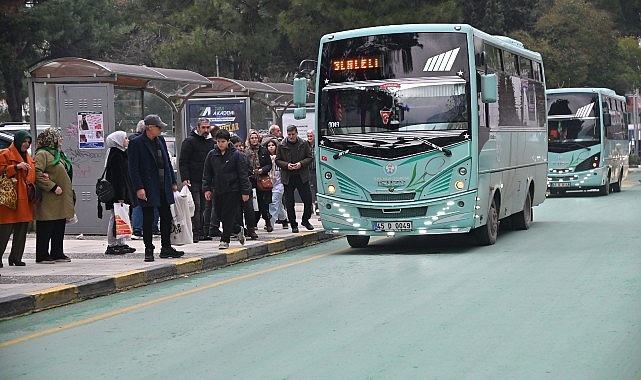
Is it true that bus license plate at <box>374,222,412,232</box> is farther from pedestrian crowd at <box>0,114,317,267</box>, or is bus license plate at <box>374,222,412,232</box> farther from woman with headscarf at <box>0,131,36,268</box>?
woman with headscarf at <box>0,131,36,268</box>

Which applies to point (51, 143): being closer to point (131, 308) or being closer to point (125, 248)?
point (125, 248)

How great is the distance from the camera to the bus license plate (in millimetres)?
16969

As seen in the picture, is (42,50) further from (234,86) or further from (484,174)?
(484,174)

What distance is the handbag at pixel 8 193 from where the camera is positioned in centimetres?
1461

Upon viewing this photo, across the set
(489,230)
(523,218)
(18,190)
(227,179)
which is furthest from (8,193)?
(523,218)

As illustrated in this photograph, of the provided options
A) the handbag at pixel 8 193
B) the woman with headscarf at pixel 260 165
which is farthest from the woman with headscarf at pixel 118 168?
the woman with headscarf at pixel 260 165

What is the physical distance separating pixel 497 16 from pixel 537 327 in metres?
39.1

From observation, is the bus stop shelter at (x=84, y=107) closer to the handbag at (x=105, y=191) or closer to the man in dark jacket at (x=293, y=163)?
the man in dark jacket at (x=293, y=163)

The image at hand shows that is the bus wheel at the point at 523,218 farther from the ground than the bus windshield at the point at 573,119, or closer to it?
closer to it

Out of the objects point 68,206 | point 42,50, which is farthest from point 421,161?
point 42,50

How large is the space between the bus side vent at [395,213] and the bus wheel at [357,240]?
1062 millimetres

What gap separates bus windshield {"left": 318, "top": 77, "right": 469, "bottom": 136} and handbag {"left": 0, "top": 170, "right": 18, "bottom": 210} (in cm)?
492

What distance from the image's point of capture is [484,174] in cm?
1747

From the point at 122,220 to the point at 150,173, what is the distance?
1.75 metres
